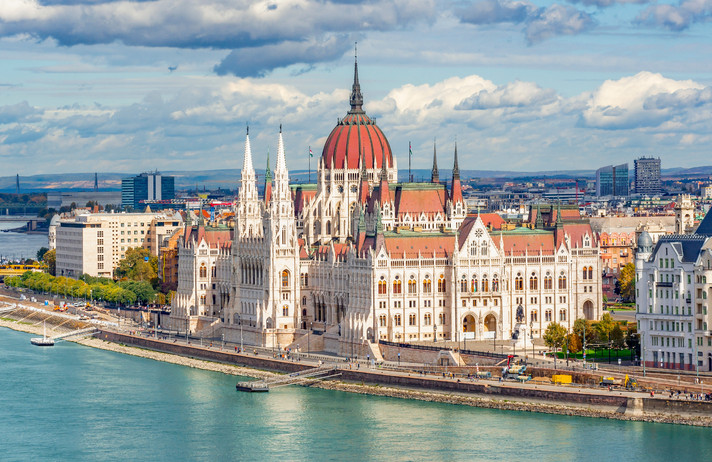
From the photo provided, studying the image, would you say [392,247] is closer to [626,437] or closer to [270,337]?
[270,337]

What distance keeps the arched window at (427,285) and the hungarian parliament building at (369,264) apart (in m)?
0.09

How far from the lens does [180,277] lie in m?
176

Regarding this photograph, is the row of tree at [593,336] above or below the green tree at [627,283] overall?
below

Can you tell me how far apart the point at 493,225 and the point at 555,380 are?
124 feet

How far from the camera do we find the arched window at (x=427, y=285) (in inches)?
5748

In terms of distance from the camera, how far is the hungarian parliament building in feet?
477

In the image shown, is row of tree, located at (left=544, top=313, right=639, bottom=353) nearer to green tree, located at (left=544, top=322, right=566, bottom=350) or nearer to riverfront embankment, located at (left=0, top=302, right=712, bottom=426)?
A: green tree, located at (left=544, top=322, right=566, bottom=350)

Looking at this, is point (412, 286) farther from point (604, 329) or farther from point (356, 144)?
point (356, 144)

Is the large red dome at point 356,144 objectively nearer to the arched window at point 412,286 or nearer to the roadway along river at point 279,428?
the arched window at point 412,286

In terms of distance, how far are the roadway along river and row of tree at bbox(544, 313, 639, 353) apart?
1675 cm

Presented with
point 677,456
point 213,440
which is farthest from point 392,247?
point 677,456

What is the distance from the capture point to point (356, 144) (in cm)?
16838

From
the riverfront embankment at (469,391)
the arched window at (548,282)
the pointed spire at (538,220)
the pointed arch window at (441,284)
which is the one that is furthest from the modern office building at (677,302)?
the pointed spire at (538,220)

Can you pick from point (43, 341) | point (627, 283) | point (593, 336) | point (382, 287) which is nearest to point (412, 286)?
point (382, 287)
